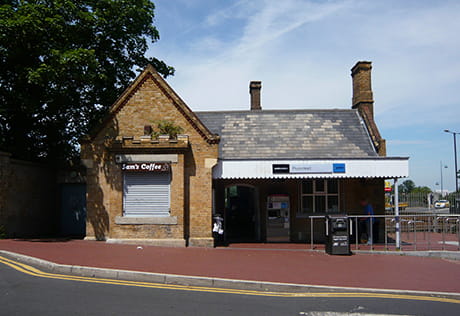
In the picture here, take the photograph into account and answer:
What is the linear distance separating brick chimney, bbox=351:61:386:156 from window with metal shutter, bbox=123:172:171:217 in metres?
9.56

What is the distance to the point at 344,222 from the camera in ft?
44.4

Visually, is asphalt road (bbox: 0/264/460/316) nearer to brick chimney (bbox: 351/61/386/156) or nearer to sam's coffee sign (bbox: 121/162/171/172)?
sam's coffee sign (bbox: 121/162/171/172)

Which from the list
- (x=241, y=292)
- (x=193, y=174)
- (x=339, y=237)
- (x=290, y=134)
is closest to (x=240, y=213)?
(x=290, y=134)

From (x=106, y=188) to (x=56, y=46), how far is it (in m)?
5.60

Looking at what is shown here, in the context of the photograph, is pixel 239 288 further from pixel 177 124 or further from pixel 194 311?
pixel 177 124

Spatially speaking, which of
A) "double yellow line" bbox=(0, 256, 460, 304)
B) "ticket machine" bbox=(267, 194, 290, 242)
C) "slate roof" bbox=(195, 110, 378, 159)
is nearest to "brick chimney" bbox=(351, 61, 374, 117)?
"slate roof" bbox=(195, 110, 378, 159)

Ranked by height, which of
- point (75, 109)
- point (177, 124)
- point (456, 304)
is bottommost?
point (456, 304)

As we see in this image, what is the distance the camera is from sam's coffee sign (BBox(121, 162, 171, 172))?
47.9 feet

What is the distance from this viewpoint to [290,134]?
1775 centimetres

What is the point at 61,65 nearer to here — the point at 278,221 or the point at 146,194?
the point at 146,194

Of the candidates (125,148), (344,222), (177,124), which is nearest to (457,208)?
(344,222)

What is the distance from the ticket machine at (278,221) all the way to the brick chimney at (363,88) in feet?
21.3

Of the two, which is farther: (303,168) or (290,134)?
(290,134)

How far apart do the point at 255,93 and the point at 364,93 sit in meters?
6.08
